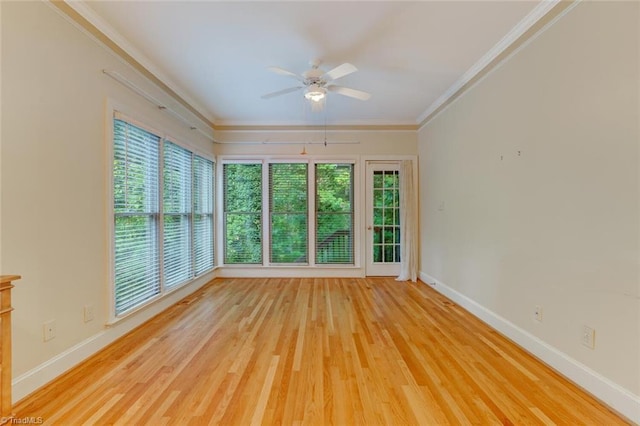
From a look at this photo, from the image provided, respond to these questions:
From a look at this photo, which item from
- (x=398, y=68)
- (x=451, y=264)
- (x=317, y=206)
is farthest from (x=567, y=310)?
(x=317, y=206)

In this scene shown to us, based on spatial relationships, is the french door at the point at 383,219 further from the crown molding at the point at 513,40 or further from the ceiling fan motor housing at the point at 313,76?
the ceiling fan motor housing at the point at 313,76

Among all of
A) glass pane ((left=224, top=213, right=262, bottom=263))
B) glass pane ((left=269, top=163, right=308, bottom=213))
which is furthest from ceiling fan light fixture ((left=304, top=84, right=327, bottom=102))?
glass pane ((left=224, top=213, right=262, bottom=263))

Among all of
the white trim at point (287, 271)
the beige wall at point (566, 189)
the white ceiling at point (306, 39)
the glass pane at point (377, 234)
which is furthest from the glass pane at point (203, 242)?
the beige wall at point (566, 189)

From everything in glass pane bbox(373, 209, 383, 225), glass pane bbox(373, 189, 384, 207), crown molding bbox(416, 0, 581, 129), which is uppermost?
crown molding bbox(416, 0, 581, 129)

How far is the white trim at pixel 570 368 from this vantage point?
5.41 ft

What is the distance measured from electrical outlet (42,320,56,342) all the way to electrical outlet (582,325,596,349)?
3696mm

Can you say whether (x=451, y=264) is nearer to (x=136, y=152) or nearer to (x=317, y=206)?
(x=317, y=206)

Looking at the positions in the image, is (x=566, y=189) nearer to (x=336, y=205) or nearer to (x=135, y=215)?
(x=336, y=205)

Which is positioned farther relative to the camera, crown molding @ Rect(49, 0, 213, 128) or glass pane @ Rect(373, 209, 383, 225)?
glass pane @ Rect(373, 209, 383, 225)

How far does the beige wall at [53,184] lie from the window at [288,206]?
111 inches

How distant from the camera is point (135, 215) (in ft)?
9.64

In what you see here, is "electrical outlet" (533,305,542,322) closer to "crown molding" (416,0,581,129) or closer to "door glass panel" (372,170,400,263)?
"crown molding" (416,0,581,129)

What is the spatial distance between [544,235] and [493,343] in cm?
107

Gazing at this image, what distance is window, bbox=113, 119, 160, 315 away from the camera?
268 cm
